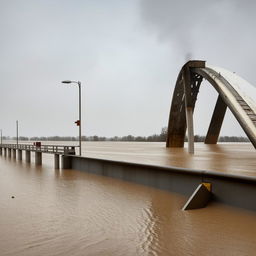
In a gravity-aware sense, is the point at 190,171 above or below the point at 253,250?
above

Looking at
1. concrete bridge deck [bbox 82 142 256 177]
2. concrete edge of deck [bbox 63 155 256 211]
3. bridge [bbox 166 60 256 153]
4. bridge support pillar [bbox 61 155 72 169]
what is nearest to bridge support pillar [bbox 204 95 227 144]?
bridge [bbox 166 60 256 153]

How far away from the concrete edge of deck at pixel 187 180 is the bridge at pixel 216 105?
41.0ft

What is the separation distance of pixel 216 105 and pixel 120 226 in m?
45.6

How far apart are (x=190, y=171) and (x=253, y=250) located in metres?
5.64

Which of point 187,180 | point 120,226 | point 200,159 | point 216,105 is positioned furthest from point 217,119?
point 120,226

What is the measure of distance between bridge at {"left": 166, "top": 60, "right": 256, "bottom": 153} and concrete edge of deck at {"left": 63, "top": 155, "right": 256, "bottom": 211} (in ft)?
41.0

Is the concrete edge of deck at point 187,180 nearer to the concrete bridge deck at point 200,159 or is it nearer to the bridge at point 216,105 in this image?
the concrete bridge deck at point 200,159

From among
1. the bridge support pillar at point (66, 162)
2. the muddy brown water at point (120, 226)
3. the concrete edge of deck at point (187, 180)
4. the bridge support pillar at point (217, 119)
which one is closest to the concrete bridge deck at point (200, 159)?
the concrete edge of deck at point (187, 180)

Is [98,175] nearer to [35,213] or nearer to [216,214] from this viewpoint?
[35,213]

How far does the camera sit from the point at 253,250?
7.38 m

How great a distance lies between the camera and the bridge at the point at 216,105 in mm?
27547

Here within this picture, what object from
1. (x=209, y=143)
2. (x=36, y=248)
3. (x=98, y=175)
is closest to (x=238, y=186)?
(x=36, y=248)

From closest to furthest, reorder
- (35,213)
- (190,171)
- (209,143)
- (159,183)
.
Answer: (35,213), (190,171), (159,183), (209,143)

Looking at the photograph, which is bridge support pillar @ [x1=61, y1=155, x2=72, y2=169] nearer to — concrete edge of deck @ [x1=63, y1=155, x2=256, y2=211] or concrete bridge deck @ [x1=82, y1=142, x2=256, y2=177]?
concrete bridge deck @ [x1=82, y1=142, x2=256, y2=177]
